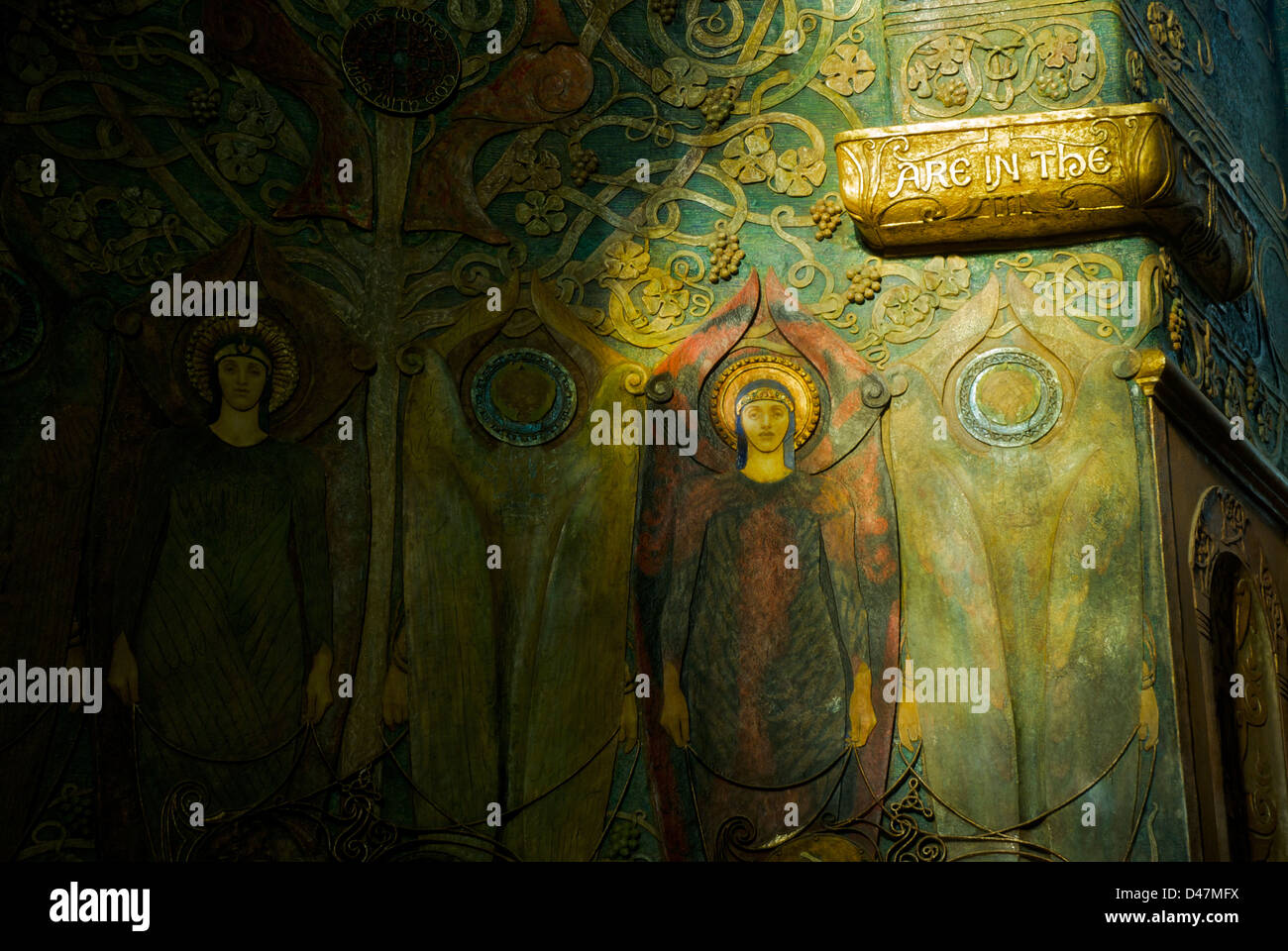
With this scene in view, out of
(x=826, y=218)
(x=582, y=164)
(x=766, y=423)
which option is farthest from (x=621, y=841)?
(x=582, y=164)

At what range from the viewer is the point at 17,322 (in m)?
10.4

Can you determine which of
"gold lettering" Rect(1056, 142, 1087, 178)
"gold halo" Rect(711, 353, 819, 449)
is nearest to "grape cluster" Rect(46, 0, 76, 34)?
"gold halo" Rect(711, 353, 819, 449)

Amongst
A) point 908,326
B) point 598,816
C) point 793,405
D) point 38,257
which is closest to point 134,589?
point 38,257

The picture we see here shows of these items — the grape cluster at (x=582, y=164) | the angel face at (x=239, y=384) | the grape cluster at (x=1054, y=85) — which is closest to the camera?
the angel face at (x=239, y=384)

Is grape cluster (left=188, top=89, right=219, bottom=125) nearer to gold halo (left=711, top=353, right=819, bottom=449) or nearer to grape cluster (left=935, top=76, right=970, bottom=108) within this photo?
gold halo (left=711, top=353, right=819, bottom=449)

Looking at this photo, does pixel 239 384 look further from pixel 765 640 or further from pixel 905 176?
pixel 905 176

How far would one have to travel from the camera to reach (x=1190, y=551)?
10.5 metres

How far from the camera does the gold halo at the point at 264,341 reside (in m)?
10.6

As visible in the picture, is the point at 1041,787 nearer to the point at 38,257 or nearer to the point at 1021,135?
the point at 1021,135

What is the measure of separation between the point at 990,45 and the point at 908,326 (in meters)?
1.54

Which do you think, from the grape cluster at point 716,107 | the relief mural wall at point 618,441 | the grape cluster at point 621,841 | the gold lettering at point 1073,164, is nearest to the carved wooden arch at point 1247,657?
the relief mural wall at point 618,441

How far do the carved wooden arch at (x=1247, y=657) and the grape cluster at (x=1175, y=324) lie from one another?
81 centimetres

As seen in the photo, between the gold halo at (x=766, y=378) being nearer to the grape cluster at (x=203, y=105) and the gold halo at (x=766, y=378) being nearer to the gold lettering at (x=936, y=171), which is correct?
the gold lettering at (x=936, y=171)
